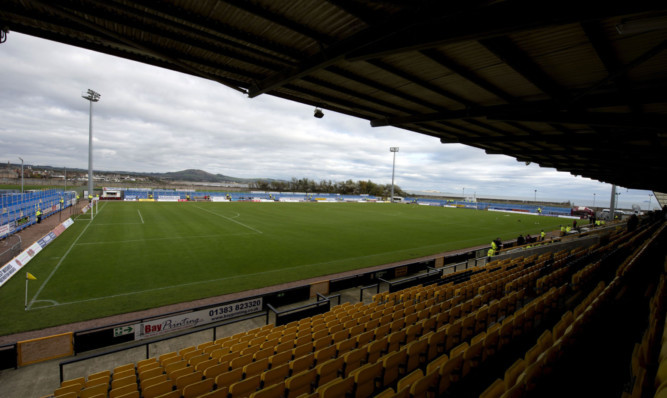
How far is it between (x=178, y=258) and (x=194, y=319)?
30.0 ft

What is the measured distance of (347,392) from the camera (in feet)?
14.4

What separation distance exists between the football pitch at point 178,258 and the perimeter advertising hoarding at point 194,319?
9.00 feet

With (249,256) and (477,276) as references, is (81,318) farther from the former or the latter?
(477,276)

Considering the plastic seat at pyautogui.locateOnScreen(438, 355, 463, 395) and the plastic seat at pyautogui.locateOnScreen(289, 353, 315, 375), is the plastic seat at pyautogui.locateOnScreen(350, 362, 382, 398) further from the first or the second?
the plastic seat at pyautogui.locateOnScreen(289, 353, 315, 375)

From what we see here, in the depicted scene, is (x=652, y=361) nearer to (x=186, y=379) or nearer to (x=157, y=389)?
(x=186, y=379)

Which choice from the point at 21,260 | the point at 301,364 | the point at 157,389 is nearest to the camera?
the point at 157,389

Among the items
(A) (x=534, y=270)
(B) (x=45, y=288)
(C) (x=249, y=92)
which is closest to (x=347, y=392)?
(C) (x=249, y=92)

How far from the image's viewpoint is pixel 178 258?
→ 16.5 m

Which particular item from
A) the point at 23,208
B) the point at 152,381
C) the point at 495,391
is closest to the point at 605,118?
the point at 495,391

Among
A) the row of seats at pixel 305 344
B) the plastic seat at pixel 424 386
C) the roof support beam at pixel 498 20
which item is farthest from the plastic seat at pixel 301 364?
the roof support beam at pixel 498 20

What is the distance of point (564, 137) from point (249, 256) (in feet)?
53.5

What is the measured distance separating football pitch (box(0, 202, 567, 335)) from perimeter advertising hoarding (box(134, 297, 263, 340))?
2742 mm

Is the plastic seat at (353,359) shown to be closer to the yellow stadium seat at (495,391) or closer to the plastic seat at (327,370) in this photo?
the plastic seat at (327,370)

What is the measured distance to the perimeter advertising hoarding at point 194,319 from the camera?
8058 millimetres
